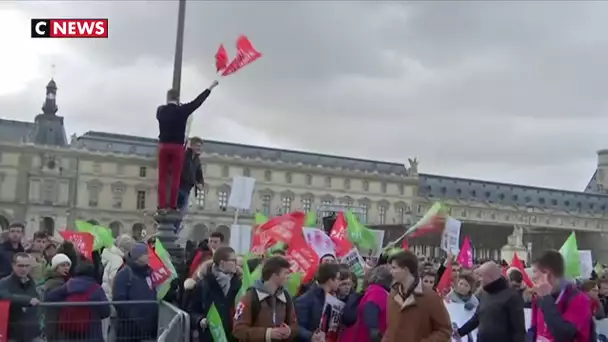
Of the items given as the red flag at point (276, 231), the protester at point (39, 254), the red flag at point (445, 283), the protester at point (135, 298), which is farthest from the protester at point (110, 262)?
the red flag at point (445, 283)

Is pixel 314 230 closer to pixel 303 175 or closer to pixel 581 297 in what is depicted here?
pixel 581 297

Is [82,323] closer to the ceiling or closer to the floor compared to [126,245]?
closer to the floor

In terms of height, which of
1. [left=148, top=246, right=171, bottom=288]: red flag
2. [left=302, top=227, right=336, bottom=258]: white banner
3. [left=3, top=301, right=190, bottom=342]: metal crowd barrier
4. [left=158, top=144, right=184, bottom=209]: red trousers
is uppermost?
[left=158, top=144, right=184, bottom=209]: red trousers

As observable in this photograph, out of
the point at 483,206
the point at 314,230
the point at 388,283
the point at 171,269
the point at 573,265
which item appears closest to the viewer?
the point at 388,283

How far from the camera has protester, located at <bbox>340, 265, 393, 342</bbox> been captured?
5562 millimetres

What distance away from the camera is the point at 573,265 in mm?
9773

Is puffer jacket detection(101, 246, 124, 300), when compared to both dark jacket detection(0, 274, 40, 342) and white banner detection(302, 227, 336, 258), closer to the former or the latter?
white banner detection(302, 227, 336, 258)

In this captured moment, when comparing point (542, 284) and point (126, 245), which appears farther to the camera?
point (126, 245)

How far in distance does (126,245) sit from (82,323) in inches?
57.8

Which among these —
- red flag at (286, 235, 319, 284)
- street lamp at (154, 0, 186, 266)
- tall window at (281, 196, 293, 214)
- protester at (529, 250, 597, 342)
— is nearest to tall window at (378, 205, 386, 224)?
tall window at (281, 196, 293, 214)

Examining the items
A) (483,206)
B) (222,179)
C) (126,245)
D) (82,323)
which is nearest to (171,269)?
(126,245)

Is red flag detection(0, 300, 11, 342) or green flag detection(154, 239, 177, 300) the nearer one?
red flag detection(0, 300, 11, 342)

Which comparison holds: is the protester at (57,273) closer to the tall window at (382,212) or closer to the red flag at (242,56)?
the red flag at (242,56)

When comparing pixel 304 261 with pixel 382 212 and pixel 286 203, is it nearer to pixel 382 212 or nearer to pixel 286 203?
pixel 286 203
